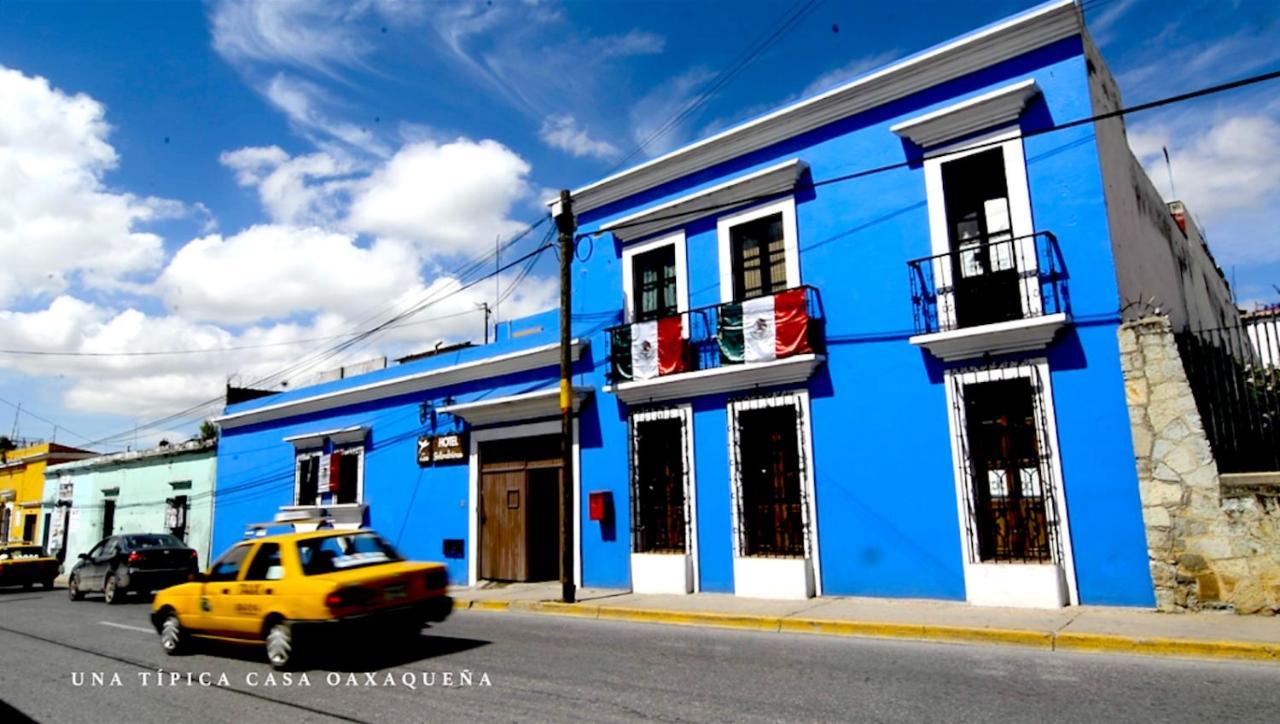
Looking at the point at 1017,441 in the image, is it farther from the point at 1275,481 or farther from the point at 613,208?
the point at 613,208

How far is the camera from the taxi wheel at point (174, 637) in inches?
369

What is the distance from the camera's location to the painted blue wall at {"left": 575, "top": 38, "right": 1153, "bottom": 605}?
31.8 ft

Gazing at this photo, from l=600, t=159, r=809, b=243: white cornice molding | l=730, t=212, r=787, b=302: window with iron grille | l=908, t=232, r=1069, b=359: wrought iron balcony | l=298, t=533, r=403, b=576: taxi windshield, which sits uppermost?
l=600, t=159, r=809, b=243: white cornice molding

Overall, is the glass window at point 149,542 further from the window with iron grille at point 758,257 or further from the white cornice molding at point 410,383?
the window with iron grille at point 758,257

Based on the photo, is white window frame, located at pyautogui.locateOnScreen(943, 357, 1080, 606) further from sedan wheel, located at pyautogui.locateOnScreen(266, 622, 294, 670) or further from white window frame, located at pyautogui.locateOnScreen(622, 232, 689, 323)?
sedan wheel, located at pyautogui.locateOnScreen(266, 622, 294, 670)

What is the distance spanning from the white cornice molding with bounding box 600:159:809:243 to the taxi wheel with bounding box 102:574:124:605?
13218 millimetres

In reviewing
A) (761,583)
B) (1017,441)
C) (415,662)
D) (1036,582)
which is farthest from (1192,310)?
(415,662)

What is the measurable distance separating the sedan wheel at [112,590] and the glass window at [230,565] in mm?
10379

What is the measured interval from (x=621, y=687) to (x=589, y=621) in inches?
184

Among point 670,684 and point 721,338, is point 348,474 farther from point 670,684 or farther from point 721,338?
point 670,684

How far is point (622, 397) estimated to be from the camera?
47.5 ft

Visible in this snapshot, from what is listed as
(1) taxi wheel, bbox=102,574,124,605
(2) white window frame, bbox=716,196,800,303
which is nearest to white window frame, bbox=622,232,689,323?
(2) white window frame, bbox=716,196,800,303

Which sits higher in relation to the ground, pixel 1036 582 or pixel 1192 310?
pixel 1192 310

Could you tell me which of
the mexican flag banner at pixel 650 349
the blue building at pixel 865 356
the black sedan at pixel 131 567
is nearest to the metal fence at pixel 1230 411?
the blue building at pixel 865 356
